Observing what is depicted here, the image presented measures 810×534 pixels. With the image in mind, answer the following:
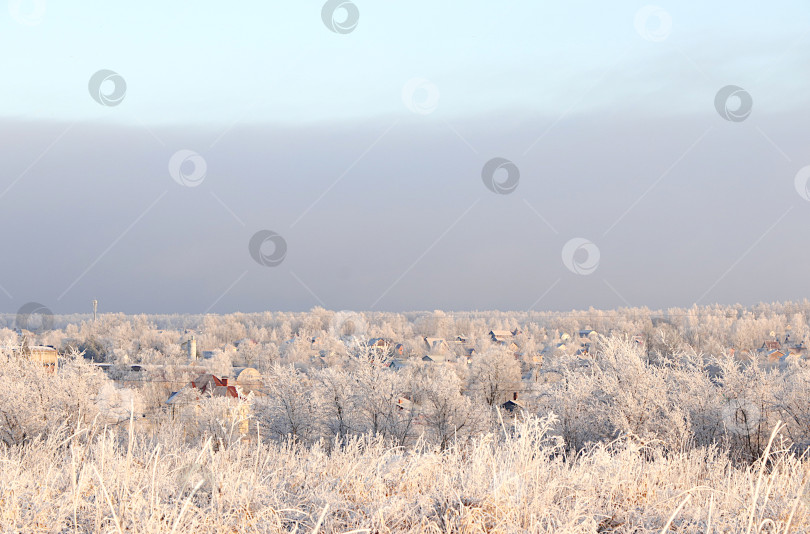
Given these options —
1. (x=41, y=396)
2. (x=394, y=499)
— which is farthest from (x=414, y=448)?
(x=41, y=396)

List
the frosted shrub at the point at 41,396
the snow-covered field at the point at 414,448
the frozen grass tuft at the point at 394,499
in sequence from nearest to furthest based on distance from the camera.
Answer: the frozen grass tuft at the point at 394,499
the snow-covered field at the point at 414,448
the frosted shrub at the point at 41,396

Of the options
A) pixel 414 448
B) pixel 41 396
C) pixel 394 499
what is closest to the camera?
pixel 394 499

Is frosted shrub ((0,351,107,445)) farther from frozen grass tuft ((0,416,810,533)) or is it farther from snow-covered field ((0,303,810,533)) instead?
frozen grass tuft ((0,416,810,533))

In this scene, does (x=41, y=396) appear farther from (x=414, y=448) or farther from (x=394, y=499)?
(x=394, y=499)

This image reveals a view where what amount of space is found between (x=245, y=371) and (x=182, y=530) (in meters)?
60.5

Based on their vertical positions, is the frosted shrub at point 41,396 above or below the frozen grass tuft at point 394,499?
above

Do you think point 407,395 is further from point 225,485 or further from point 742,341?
point 742,341

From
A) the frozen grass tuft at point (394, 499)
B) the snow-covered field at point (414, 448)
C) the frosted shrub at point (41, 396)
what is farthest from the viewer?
the frosted shrub at point (41, 396)

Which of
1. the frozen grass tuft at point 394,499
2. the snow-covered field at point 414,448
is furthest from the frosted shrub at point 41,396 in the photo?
the frozen grass tuft at point 394,499

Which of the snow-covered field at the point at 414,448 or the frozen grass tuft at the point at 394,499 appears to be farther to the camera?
the snow-covered field at the point at 414,448

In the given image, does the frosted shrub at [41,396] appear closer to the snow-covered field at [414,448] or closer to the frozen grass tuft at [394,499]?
the snow-covered field at [414,448]

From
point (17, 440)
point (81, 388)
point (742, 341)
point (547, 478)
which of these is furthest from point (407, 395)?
point (742, 341)

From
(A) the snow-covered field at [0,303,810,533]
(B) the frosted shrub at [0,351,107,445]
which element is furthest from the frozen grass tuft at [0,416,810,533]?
(B) the frosted shrub at [0,351,107,445]

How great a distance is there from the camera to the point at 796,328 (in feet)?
391
